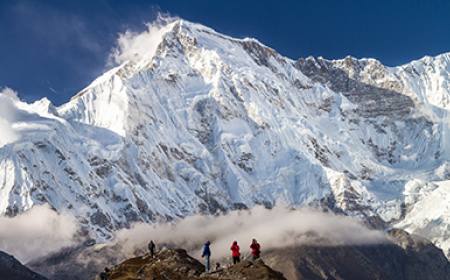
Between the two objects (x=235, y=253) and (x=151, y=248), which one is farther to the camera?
(x=151, y=248)

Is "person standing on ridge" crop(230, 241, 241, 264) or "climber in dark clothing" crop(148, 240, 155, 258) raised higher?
"climber in dark clothing" crop(148, 240, 155, 258)

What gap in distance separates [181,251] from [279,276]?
88.3 ft

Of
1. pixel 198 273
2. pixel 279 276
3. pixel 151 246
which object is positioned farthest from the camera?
pixel 151 246

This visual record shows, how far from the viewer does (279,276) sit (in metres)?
120

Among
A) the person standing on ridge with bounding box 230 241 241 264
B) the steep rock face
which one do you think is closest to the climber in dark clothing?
the steep rock face

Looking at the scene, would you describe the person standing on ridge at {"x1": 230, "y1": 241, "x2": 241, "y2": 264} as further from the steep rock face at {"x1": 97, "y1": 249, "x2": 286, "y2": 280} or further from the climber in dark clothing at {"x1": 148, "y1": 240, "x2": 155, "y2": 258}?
the climber in dark clothing at {"x1": 148, "y1": 240, "x2": 155, "y2": 258}

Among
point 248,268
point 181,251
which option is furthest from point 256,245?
point 181,251

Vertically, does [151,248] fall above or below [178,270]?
above

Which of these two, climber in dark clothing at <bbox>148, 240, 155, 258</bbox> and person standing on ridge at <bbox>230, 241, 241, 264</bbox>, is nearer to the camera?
person standing on ridge at <bbox>230, 241, 241, 264</bbox>

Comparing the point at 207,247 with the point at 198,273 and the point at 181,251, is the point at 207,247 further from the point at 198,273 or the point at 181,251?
the point at 181,251

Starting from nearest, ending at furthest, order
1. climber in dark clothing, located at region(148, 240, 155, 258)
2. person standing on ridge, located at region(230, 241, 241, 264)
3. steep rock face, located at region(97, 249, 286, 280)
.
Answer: steep rock face, located at region(97, 249, 286, 280), person standing on ridge, located at region(230, 241, 241, 264), climber in dark clothing, located at region(148, 240, 155, 258)

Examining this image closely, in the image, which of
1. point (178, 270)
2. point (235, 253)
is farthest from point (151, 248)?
point (235, 253)

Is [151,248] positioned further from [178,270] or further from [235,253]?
[235,253]

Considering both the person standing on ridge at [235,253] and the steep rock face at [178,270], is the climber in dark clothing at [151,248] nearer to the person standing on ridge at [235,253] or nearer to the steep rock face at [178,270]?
the steep rock face at [178,270]
